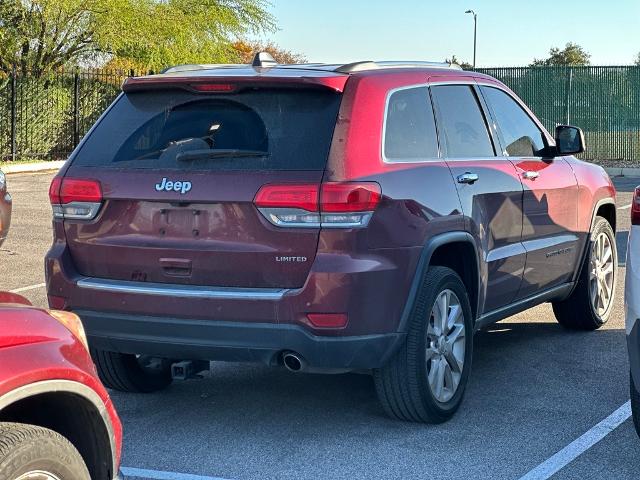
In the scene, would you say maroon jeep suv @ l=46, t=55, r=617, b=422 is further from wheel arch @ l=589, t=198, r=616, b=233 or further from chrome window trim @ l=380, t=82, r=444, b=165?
wheel arch @ l=589, t=198, r=616, b=233

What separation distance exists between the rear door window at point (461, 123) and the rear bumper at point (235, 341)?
1358mm

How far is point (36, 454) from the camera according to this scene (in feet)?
10.2

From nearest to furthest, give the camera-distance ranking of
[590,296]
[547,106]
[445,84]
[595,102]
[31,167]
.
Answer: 1. [445,84]
2. [590,296]
3. [31,167]
4. [595,102]
5. [547,106]

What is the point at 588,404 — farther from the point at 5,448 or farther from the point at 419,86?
the point at 5,448

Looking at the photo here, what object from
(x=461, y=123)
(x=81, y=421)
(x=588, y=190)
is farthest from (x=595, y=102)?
(x=81, y=421)

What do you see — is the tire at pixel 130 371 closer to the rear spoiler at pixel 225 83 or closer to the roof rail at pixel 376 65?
the rear spoiler at pixel 225 83

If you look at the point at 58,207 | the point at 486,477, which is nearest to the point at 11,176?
the point at 58,207

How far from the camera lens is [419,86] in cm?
586

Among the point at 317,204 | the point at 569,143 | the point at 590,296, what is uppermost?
the point at 569,143

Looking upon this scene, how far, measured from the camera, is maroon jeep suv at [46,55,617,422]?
A: 4.96 m

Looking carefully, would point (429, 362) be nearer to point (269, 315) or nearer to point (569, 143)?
point (269, 315)

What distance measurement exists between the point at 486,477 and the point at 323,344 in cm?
95

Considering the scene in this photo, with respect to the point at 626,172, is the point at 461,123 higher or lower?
higher

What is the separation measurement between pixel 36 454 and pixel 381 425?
2728 millimetres
